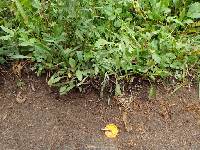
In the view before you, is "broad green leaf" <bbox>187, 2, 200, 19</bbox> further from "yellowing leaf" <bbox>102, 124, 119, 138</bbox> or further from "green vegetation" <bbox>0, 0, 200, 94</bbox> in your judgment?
"yellowing leaf" <bbox>102, 124, 119, 138</bbox>

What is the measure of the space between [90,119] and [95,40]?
57 cm

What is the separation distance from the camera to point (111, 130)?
295 cm

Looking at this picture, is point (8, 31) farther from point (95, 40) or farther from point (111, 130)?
point (111, 130)

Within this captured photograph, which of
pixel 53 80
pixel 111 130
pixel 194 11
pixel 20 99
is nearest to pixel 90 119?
pixel 111 130

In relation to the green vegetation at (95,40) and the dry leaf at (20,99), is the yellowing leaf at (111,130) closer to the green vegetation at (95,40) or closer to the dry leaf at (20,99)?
the green vegetation at (95,40)

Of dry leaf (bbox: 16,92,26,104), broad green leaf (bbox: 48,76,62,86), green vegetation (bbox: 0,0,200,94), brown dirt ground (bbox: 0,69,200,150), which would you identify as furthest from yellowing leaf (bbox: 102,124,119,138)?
dry leaf (bbox: 16,92,26,104)

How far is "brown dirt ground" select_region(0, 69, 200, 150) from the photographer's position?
290cm

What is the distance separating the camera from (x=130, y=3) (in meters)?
3.47

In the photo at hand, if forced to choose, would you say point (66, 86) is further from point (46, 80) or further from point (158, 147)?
point (158, 147)

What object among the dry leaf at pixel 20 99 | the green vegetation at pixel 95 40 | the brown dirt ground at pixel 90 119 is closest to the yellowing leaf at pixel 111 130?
the brown dirt ground at pixel 90 119

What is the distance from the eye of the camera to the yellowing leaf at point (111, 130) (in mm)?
2927

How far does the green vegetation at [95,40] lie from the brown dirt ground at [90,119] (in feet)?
0.38

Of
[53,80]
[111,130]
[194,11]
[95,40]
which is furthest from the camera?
[194,11]

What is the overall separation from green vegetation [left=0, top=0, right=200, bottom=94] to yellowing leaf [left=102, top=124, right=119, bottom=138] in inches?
9.5
